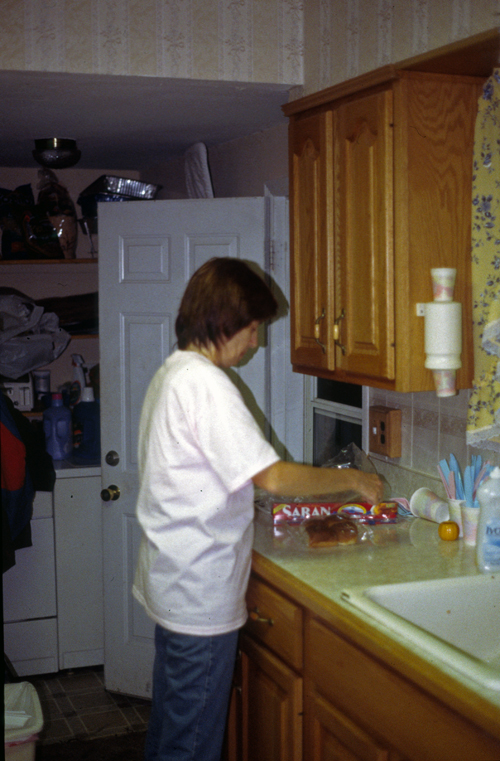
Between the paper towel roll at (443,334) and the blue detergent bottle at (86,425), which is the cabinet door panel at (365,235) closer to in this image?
the paper towel roll at (443,334)

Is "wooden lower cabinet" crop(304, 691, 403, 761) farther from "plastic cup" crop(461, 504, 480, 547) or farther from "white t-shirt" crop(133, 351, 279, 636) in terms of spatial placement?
"plastic cup" crop(461, 504, 480, 547)

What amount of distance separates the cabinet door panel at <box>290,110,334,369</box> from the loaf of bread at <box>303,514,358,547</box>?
0.44m

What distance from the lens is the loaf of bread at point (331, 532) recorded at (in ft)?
6.39

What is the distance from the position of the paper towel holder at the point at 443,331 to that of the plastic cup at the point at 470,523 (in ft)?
1.06

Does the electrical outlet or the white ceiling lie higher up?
the white ceiling

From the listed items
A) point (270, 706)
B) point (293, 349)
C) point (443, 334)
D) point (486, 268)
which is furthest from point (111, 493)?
point (486, 268)

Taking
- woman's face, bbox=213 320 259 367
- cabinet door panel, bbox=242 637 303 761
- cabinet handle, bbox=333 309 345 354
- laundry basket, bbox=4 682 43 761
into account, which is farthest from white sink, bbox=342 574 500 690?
laundry basket, bbox=4 682 43 761

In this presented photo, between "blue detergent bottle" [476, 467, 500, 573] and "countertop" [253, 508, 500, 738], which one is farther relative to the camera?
"blue detergent bottle" [476, 467, 500, 573]

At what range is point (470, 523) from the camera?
1.93 metres

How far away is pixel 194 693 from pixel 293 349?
107 centimetres

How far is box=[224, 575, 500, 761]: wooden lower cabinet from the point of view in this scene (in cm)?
128

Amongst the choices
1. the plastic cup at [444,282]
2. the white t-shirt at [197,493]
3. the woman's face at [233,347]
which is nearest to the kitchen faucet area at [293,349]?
the plastic cup at [444,282]

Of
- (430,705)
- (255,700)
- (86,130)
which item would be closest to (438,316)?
(430,705)

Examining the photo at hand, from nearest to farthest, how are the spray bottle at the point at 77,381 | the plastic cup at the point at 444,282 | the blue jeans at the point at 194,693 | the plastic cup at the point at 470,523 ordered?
the blue jeans at the point at 194,693 → the plastic cup at the point at 444,282 → the plastic cup at the point at 470,523 → the spray bottle at the point at 77,381
